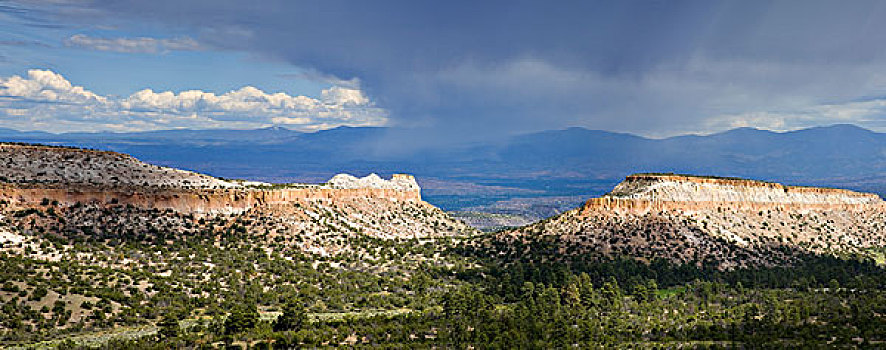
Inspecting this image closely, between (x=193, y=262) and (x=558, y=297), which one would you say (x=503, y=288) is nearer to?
(x=558, y=297)

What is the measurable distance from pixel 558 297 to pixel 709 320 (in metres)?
13.0

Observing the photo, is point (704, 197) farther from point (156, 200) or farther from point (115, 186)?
point (115, 186)

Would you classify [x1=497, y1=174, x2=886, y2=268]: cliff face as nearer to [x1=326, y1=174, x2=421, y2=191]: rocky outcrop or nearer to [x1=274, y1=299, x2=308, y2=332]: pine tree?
[x1=326, y1=174, x2=421, y2=191]: rocky outcrop

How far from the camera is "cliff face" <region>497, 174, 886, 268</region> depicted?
83.2 metres

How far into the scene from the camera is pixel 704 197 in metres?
96.2

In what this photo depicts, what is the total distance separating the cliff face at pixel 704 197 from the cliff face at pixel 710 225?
0.12 metres

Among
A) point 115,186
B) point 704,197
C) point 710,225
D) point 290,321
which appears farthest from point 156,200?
point 704,197

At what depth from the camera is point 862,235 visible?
100812 mm

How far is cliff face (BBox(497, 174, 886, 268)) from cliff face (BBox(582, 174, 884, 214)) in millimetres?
123

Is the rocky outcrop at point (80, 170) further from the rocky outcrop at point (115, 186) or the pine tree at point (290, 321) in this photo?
the pine tree at point (290, 321)

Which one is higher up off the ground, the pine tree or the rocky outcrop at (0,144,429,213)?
the rocky outcrop at (0,144,429,213)

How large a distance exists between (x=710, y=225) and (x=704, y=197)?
7.68m

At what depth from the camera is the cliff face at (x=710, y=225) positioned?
273 feet

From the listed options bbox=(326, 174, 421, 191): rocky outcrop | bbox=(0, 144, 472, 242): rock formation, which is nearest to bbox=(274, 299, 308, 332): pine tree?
bbox=(0, 144, 472, 242): rock formation
